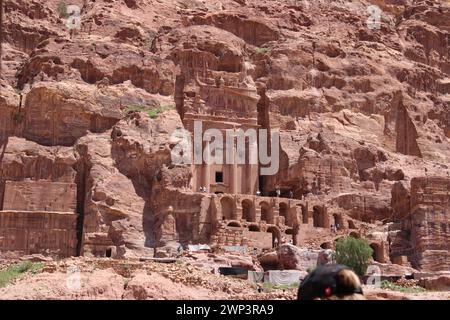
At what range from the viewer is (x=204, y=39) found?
232 feet

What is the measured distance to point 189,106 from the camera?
68.7 m

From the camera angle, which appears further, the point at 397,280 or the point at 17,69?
the point at 17,69

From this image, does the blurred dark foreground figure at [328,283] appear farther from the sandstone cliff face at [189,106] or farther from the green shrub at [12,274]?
the sandstone cliff face at [189,106]

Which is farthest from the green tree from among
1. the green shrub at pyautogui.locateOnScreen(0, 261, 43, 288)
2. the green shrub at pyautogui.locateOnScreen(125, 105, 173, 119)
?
the green shrub at pyautogui.locateOnScreen(125, 105, 173, 119)

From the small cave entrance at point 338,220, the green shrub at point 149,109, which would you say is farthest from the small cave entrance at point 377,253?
the green shrub at point 149,109

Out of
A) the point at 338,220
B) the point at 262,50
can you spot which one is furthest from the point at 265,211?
the point at 262,50

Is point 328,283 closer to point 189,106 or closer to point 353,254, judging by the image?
point 353,254

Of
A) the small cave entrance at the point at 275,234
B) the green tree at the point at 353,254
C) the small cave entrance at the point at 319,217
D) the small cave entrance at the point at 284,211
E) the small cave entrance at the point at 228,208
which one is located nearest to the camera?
the green tree at the point at 353,254

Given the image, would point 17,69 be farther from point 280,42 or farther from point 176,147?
point 280,42

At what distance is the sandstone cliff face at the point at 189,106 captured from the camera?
59.5 m
